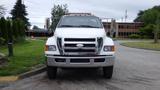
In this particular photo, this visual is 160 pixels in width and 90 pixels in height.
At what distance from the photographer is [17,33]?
42.1m

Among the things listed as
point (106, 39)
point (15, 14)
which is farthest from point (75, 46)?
point (15, 14)

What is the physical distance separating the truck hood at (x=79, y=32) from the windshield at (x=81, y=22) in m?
0.76

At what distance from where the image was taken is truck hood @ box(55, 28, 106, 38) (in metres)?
12.7

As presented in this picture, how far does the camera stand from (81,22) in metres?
14.5

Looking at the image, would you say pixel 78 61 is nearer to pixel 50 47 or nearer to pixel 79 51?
pixel 79 51

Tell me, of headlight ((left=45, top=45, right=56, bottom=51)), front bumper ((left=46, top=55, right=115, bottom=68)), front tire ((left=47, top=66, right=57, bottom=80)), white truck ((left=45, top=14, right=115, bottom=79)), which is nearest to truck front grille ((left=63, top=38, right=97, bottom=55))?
white truck ((left=45, top=14, right=115, bottom=79))

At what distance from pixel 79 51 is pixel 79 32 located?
83cm

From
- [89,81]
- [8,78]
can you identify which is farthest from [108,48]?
[8,78]

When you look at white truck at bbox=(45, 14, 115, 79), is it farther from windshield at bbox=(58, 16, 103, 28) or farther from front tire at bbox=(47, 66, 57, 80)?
windshield at bbox=(58, 16, 103, 28)

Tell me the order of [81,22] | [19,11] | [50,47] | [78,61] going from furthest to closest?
[19,11] < [81,22] < [50,47] < [78,61]

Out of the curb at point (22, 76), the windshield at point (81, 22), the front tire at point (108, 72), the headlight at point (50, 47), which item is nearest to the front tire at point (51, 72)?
the headlight at point (50, 47)

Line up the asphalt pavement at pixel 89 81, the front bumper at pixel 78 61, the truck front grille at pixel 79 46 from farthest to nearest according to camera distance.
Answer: the truck front grille at pixel 79 46 → the front bumper at pixel 78 61 → the asphalt pavement at pixel 89 81

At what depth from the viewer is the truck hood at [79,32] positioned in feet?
41.7

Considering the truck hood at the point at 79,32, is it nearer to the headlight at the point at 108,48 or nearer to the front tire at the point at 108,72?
the headlight at the point at 108,48
